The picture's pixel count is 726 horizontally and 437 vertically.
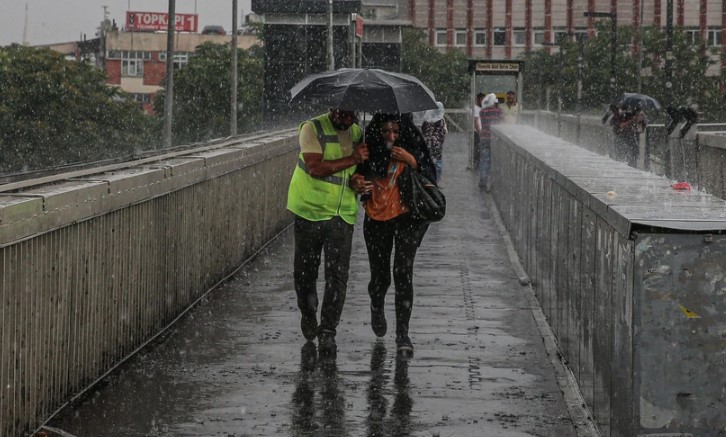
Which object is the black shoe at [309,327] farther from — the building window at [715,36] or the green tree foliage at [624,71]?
the building window at [715,36]

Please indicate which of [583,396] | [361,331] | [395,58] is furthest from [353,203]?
[395,58]

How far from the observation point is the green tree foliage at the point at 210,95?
357 feet

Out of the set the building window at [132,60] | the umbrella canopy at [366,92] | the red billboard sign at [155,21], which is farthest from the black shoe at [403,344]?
the red billboard sign at [155,21]

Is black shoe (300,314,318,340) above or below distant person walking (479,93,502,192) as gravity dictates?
below

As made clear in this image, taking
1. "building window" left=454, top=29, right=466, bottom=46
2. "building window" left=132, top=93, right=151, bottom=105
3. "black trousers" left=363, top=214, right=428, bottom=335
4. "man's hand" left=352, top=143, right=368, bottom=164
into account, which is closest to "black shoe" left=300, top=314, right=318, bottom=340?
"black trousers" left=363, top=214, right=428, bottom=335

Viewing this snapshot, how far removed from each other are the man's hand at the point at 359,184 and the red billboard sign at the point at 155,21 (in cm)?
17822

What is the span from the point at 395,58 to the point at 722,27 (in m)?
72.6

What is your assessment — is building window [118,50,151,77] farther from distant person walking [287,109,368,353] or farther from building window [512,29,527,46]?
distant person walking [287,109,368,353]

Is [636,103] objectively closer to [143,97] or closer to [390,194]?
[390,194]

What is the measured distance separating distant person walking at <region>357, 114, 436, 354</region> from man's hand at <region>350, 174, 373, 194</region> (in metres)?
0.05

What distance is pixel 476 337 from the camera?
1079cm

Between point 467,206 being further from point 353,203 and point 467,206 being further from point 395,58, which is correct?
point 395,58

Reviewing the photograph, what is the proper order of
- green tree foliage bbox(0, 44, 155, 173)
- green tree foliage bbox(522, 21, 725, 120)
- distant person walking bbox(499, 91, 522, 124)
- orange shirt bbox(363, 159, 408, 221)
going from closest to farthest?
orange shirt bbox(363, 159, 408, 221) → distant person walking bbox(499, 91, 522, 124) → green tree foliage bbox(522, 21, 725, 120) → green tree foliage bbox(0, 44, 155, 173)

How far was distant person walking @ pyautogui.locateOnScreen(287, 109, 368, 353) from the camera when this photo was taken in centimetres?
1004
